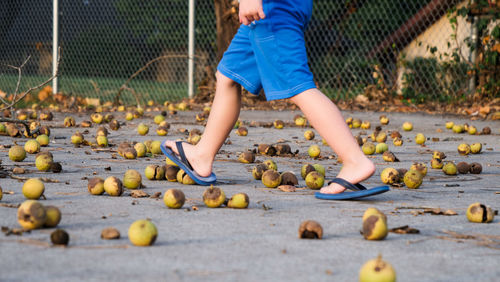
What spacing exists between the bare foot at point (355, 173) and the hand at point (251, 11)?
911 millimetres

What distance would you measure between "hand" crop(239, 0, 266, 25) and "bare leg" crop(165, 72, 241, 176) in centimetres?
44

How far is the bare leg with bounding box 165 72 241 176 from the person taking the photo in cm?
378

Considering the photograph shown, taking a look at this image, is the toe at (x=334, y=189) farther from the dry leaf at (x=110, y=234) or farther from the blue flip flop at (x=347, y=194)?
the dry leaf at (x=110, y=234)

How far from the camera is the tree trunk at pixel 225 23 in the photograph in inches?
441

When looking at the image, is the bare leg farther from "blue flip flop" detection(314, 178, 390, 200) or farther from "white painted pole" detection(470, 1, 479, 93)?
"white painted pole" detection(470, 1, 479, 93)

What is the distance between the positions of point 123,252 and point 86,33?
13.4 m

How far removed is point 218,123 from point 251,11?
718 millimetres

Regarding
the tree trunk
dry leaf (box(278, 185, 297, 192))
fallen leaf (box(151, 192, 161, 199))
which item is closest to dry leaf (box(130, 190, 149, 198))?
fallen leaf (box(151, 192, 161, 199))

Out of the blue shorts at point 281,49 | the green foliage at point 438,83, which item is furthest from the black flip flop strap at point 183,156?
the green foliage at point 438,83

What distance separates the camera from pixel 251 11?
3.40m

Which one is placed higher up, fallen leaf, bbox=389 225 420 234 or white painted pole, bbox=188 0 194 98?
white painted pole, bbox=188 0 194 98

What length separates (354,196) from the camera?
10.8 ft

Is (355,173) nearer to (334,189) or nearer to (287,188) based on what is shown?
(334,189)

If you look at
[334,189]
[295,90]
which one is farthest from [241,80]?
[334,189]
